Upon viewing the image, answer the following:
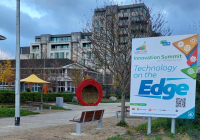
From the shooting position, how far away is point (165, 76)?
28.9 feet

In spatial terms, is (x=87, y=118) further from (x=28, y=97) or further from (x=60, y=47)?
(x=60, y=47)

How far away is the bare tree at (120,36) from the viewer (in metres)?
11.9

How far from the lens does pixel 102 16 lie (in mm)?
12867

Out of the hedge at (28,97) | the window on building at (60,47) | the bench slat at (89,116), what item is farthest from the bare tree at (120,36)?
the window on building at (60,47)

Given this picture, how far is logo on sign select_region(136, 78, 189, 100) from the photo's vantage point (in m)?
8.53

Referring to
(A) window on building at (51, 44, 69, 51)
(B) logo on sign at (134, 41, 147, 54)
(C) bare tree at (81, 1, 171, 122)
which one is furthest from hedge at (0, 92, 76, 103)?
(A) window on building at (51, 44, 69, 51)

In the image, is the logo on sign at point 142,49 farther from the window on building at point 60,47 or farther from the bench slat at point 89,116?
the window on building at point 60,47

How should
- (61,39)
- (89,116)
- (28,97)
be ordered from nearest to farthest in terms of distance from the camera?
(89,116) → (28,97) → (61,39)

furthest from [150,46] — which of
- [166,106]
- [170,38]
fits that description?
[166,106]

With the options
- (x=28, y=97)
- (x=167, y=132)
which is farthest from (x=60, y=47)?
(x=167, y=132)

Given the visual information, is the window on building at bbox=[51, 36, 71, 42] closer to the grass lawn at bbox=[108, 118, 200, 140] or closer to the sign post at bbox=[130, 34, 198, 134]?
the grass lawn at bbox=[108, 118, 200, 140]

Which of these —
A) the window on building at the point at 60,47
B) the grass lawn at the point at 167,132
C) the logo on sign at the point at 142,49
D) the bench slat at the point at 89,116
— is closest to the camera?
the grass lawn at the point at 167,132

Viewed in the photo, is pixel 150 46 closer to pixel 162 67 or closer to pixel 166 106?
pixel 162 67

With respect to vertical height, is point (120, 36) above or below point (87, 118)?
above
